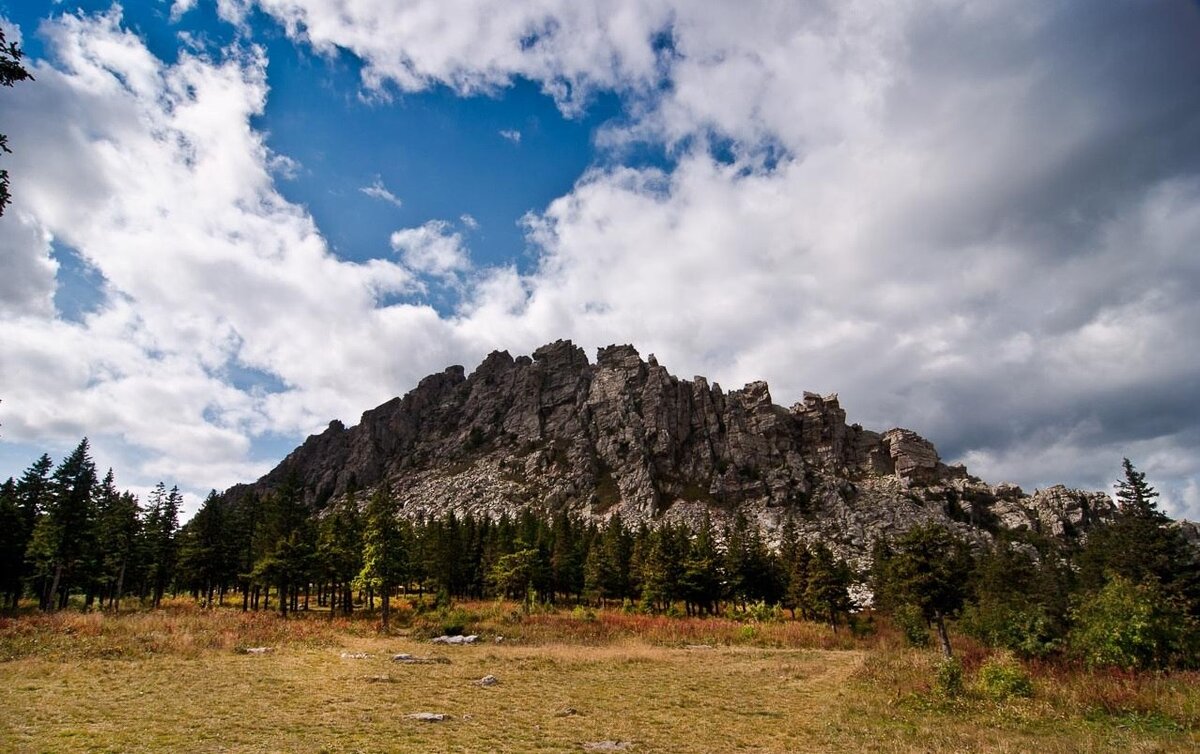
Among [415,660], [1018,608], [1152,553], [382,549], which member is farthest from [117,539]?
[1152,553]

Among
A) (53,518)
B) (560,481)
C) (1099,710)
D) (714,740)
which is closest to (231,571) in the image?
(53,518)

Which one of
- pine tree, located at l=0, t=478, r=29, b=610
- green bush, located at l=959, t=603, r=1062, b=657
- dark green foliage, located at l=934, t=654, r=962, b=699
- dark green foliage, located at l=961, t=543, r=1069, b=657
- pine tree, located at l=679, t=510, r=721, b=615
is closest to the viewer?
dark green foliage, located at l=934, t=654, r=962, b=699

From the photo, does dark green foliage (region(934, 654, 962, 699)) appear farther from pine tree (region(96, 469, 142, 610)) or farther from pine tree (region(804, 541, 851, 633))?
pine tree (region(96, 469, 142, 610))

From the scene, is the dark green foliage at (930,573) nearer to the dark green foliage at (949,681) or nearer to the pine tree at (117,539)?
the dark green foliage at (949,681)

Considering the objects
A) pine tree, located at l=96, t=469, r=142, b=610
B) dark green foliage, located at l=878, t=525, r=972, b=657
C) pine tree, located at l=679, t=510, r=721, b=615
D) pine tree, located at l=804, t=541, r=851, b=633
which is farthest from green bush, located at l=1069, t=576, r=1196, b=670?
pine tree, located at l=96, t=469, r=142, b=610

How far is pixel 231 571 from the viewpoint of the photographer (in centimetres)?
6538

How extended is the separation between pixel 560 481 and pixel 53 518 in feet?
450

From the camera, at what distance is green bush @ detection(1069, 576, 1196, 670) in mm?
24812

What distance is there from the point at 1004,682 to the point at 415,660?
2578 cm

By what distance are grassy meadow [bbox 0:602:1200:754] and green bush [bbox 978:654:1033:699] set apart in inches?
7.1

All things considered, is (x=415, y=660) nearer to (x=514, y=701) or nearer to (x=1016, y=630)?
(x=514, y=701)

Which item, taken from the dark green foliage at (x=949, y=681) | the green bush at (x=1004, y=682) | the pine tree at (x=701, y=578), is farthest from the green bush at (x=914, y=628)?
the dark green foliage at (x=949, y=681)

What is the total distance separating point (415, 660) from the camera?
28.5 m

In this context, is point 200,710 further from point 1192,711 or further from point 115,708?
point 1192,711
